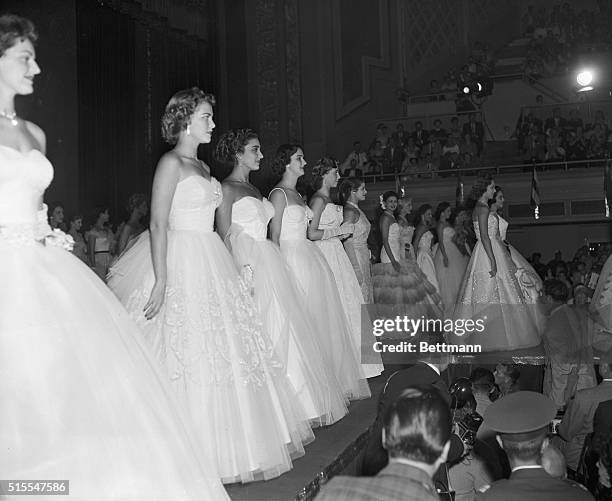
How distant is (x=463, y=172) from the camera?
11664 millimetres

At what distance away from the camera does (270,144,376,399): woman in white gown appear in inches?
166

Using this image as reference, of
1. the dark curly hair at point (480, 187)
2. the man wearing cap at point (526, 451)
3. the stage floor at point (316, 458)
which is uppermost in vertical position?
the dark curly hair at point (480, 187)

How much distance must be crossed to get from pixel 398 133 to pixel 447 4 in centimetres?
538

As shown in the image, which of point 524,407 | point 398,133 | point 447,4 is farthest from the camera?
point 447,4

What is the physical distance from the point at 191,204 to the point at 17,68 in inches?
35.5

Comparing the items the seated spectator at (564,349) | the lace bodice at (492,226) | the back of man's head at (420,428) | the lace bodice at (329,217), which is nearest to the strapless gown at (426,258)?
the lace bodice at (492,226)

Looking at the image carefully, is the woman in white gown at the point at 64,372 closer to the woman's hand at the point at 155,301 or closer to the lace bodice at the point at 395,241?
the woman's hand at the point at 155,301

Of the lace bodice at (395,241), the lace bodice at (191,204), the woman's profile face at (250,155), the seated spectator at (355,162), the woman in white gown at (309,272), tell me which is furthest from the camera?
the seated spectator at (355,162)

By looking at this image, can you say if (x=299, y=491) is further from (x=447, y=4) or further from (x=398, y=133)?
(x=447, y=4)

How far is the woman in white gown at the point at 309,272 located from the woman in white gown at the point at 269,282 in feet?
1.49

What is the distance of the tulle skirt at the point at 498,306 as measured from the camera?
667cm

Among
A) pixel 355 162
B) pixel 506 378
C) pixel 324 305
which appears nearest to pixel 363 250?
pixel 506 378

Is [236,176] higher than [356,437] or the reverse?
higher

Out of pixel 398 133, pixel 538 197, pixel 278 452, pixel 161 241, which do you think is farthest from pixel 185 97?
pixel 398 133
